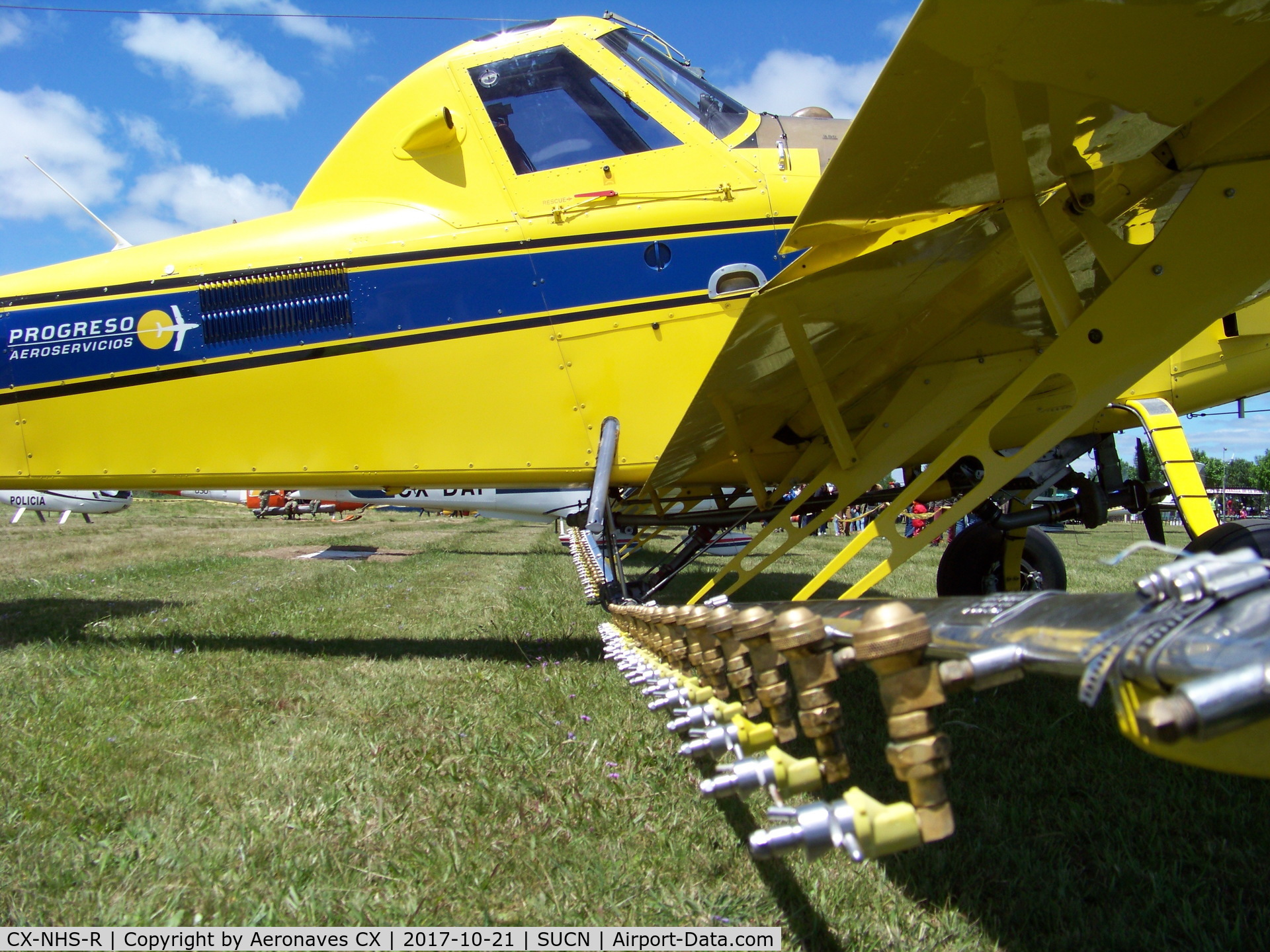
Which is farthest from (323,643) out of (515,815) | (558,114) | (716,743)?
(716,743)

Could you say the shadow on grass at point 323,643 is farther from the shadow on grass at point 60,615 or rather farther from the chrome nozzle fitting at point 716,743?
the chrome nozzle fitting at point 716,743

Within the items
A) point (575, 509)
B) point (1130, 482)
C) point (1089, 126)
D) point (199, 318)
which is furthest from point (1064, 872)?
point (575, 509)

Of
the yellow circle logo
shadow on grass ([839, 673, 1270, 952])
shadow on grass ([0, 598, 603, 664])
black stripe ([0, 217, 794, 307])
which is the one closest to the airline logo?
the yellow circle logo

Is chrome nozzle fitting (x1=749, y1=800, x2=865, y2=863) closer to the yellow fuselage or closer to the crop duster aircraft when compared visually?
the crop duster aircraft

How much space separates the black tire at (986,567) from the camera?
17.5 ft

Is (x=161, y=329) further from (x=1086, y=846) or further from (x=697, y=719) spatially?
(x=1086, y=846)

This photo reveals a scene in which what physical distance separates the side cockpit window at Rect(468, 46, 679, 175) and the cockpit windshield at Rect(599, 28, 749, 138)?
0.76 feet

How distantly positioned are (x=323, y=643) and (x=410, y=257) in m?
2.84

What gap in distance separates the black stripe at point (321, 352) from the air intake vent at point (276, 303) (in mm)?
137

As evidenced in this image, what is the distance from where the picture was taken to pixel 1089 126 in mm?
2098

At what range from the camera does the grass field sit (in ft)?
5.98

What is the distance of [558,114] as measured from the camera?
13.6ft

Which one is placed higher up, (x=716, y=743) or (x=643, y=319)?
(x=643, y=319)

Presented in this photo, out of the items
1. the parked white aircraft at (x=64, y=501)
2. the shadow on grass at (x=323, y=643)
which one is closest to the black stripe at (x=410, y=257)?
the shadow on grass at (x=323, y=643)
